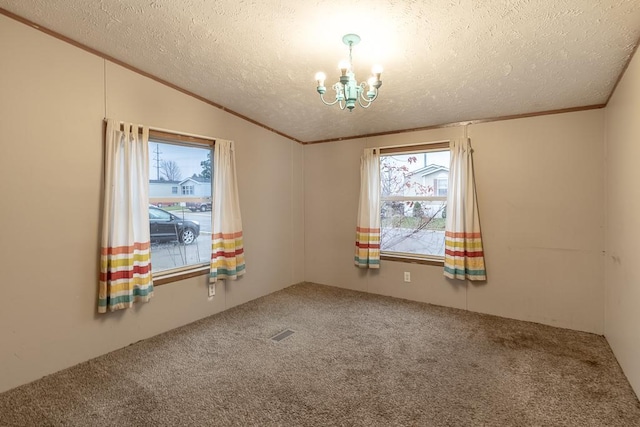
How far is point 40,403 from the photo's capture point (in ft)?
6.63

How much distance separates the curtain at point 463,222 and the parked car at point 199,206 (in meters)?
2.62

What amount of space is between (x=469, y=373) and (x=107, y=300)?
278 centimetres

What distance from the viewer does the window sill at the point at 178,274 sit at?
308 cm

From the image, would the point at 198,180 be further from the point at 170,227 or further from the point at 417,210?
the point at 417,210

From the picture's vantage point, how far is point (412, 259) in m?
3.99

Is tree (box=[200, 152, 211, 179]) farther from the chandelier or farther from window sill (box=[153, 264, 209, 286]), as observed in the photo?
the chandelier

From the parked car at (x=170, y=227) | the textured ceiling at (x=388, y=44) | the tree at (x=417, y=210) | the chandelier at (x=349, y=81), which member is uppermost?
the textured ceiling at (x=388, y=44)

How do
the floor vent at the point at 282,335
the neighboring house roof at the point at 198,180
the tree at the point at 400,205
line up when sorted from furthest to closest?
1. the tree at the point at 400,205
2. the neighboring house roof at the point at 198,180
3. the floor vent at the point at 282,335

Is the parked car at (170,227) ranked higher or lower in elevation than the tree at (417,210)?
lower

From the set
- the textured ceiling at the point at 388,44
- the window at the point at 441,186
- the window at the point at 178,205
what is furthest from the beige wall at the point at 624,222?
the window at the point at 178,205

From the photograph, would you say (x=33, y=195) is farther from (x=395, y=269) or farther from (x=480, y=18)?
(x=395, y=269)

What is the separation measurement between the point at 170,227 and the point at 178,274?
0.47 metres

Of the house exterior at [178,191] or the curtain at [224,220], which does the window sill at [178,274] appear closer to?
the curtain at [224,220]

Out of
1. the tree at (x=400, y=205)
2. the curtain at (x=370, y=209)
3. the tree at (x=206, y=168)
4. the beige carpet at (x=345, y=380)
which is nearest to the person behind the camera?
the beige carpet at (x=345, y=380)
